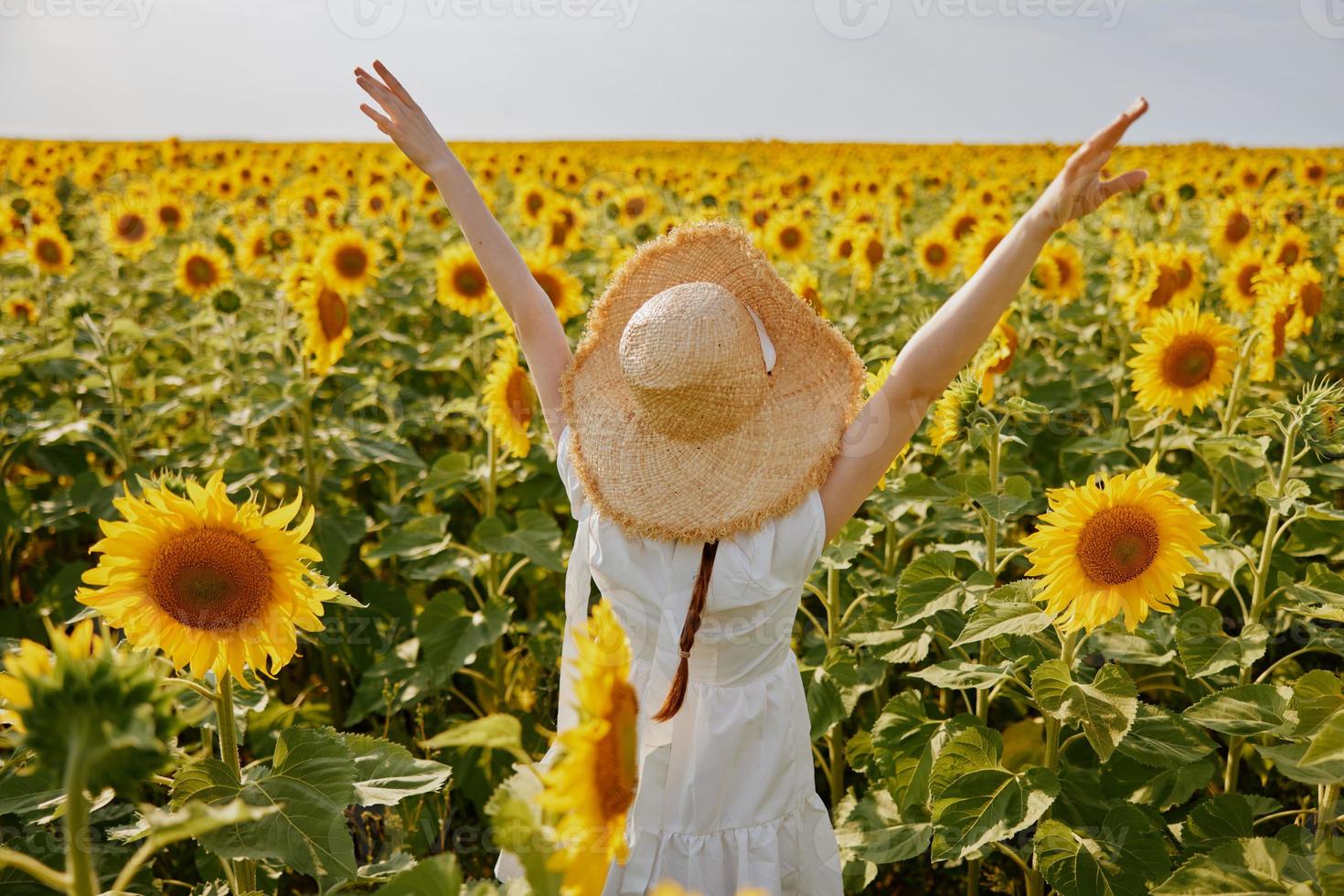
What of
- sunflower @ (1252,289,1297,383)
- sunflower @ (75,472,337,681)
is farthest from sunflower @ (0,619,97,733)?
sunflower @ (1252,289,1297,383)

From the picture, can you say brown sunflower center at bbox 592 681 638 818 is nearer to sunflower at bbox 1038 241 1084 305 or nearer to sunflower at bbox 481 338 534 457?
sunflower at bbox 481 338 534 457

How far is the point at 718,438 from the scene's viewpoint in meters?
1.87

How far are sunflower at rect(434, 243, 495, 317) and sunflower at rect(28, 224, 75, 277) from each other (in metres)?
2.67

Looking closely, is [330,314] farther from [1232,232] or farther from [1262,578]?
[1232,232]

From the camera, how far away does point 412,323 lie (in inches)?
275

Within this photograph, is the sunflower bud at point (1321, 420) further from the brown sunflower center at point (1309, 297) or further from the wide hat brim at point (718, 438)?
the brown sunflower center at point (1309, 297)

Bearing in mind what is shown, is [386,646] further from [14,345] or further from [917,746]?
[14,345]

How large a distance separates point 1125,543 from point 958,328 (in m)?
0.63

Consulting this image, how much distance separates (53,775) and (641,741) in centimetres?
106

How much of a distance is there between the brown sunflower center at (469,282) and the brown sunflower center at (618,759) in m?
4.12

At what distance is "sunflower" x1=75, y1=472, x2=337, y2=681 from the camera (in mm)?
1721

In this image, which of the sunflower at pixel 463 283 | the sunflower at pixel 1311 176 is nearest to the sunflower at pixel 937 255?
the sunflower at pixel 463 283

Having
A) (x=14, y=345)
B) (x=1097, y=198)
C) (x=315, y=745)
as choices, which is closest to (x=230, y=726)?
(x=315, y=745)

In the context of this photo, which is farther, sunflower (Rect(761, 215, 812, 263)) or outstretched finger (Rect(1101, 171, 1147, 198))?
sunflower (Rect(761, 215, 812, 263))
